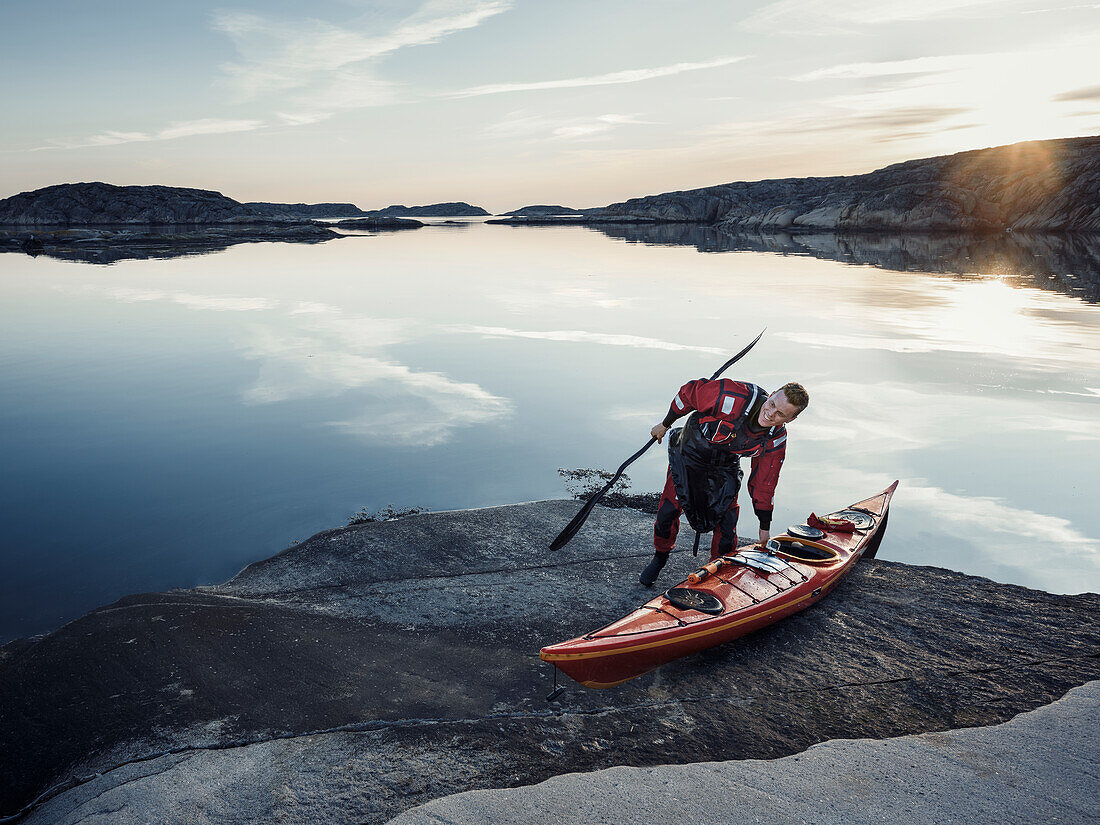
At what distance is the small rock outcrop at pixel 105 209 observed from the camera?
114 m

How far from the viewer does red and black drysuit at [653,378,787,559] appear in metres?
5.64

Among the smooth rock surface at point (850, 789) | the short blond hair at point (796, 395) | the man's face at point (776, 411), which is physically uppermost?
the short blond hair at point (796, 395)

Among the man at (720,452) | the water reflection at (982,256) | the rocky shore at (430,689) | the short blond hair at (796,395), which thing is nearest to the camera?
the rocky shore at (430,689)

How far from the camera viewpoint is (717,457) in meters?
5.83

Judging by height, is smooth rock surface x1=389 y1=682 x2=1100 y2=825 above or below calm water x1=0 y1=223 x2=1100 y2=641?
below

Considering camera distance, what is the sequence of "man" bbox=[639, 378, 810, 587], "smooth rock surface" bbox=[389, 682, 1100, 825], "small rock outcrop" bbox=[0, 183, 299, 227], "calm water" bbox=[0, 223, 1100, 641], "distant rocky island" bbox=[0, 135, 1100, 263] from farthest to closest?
"small rock outcrop" bbox=[0, 183, 299, 227]
"distant rocky island" bbox=[0, 135, 1100, 263]
"calm water" bbox=[0, 223, 1100, 641]
"man" bbox=[639, 378, 810, 587]
"smooth rock surface" bbox=[389, 682, 1100, 825]

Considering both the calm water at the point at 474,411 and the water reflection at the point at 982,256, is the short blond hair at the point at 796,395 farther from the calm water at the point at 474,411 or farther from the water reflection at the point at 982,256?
the water reflection at the point at 982,256

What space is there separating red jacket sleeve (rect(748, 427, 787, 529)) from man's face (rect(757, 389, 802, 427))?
208 millimetres

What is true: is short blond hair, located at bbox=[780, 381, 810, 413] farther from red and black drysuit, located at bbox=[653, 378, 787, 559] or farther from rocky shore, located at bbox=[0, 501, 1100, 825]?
rocky shore, located at bbox=[0, 501, 1100, 825]

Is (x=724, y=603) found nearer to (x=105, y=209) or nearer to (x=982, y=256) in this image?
(x=982, y=256)

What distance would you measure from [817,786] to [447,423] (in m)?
9.63

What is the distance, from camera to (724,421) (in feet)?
18.6

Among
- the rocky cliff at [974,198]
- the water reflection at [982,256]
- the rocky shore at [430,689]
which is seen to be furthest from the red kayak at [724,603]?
the rocky cliff at [974,198]

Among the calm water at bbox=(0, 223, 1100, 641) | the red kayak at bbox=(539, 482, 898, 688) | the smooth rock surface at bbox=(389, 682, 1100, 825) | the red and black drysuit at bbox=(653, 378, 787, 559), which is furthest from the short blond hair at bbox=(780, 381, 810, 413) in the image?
the calm water at bbox=(0, 223, 1100, 641)
